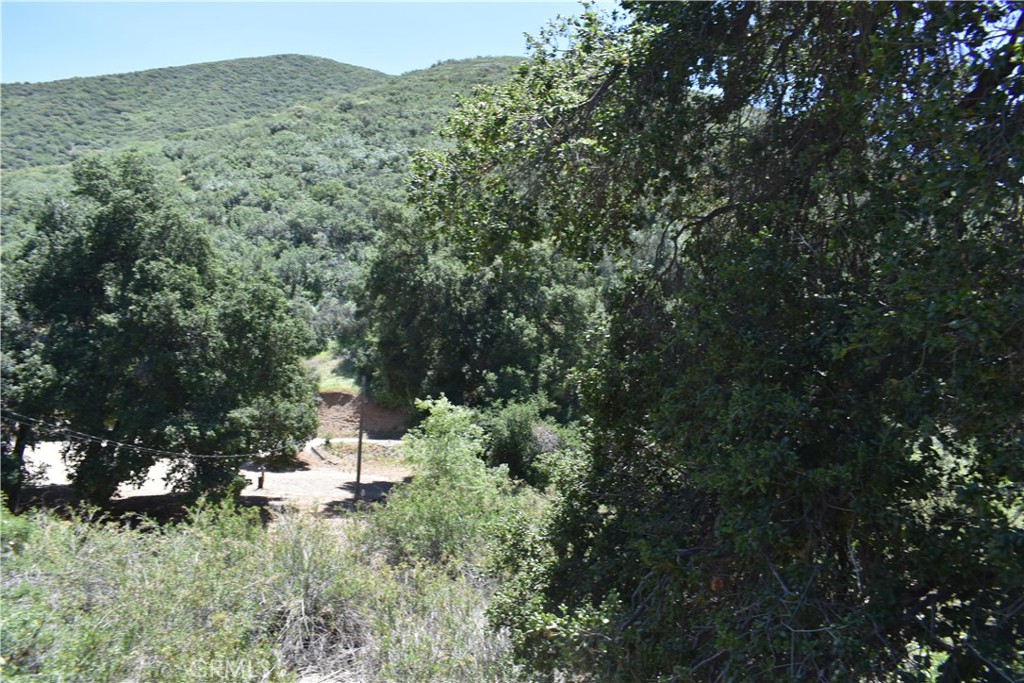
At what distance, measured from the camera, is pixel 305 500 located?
2359 cm

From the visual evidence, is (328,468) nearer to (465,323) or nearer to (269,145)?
(465,323)

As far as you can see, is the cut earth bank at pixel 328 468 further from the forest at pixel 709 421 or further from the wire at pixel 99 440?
the forest at pixel 709 421

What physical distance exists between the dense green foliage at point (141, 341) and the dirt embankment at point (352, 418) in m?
13.2

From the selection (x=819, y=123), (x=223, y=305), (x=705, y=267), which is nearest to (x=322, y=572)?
(x=705, y=267)

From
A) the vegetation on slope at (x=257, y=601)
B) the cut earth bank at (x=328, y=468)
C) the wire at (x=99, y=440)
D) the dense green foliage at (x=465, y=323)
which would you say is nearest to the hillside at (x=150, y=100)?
the cut earth bank at (x=328, y=468)

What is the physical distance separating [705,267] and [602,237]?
135 centimetres

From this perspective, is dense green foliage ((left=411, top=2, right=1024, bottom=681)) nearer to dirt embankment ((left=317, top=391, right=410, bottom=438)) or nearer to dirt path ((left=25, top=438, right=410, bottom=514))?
dirt path ((left=25, top=438, right=410, bottom=514))

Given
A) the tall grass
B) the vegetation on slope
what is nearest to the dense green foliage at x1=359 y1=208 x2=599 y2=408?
the vegetation on slope

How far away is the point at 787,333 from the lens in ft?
15.4

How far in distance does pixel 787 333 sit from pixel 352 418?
32.3 m

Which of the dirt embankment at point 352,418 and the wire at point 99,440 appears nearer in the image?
the wire at point 99,440

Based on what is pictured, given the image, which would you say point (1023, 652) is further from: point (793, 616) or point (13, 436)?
point (13, 436)

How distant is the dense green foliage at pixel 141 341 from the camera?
18734 mm

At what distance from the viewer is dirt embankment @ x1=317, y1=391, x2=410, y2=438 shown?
34.9m
